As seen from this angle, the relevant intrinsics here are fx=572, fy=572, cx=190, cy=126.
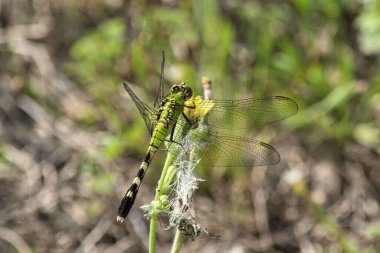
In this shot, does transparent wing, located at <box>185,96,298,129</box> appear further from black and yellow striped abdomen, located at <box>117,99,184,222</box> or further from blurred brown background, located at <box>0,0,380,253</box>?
blurred brown background, located at <box>0,0,380,253</box>

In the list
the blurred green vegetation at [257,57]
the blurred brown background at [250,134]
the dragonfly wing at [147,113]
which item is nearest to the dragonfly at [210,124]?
the dragonfly wing at [147,113]

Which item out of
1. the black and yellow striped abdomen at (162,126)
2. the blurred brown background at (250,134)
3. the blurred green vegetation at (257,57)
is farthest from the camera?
the blurred green vegetation at (257,57)

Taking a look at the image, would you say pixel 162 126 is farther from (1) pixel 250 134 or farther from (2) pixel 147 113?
(1) pixel 250 134

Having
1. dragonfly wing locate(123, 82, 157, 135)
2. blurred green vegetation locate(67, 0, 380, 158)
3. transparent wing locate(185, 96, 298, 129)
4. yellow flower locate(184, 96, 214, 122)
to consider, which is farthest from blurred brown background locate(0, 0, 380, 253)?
yellow flower locate(184, 96, 214, 122)

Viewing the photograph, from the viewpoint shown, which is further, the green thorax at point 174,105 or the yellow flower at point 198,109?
the green thorax at point 174,105

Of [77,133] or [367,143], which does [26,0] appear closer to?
[77,133]

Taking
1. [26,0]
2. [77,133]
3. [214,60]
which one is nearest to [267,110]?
[214,60]

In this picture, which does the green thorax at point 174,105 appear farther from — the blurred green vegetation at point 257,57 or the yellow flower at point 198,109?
the blurred green vegetation at point 257,57

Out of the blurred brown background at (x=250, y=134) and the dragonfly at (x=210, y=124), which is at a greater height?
the blurred brown background at (x=250, y=134)
